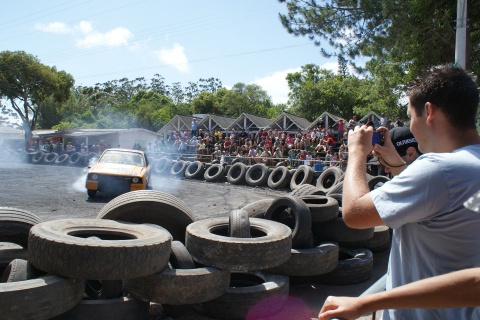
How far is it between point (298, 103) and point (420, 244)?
192 ft

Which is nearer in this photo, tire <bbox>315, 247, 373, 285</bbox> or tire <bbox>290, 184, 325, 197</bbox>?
tire <bbox>315, 247, 373, 285</bbox>

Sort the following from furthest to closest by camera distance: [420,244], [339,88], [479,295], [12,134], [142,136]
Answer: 1. [12,134]
2. [142,136]
3. [339,88]
4. [420,244]
5. [479,295]

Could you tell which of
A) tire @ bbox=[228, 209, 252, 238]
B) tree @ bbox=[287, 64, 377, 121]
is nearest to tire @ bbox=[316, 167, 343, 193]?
tire @ bbox=[228, 209, 252, 238]

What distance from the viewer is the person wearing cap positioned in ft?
4.38

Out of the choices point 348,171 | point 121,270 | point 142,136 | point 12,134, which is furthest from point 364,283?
point 12,134

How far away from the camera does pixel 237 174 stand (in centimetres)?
1950

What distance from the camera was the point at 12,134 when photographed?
67250 mm

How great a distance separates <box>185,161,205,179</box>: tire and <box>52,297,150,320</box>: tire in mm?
17290

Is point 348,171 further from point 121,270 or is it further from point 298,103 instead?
point 298,103

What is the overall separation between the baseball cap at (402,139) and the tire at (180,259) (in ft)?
8.11

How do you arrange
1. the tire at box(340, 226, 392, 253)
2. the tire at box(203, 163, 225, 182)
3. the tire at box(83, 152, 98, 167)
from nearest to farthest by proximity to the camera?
the tire at box(340, 226, 392, 253)
the tire at box(203, 163, 225, 182)
the tire at box(83, 152, 98, 167)

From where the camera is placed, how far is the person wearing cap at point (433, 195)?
1336mm

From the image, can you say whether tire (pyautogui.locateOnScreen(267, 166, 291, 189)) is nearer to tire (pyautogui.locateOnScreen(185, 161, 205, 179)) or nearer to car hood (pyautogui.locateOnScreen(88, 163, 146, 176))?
tire (pyautogui.locateOnScreen(185, 161, 205, 179))

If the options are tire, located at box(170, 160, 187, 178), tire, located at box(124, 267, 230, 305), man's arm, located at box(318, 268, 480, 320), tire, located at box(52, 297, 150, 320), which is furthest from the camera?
tire, located at box(170, 160, 187, 178)
